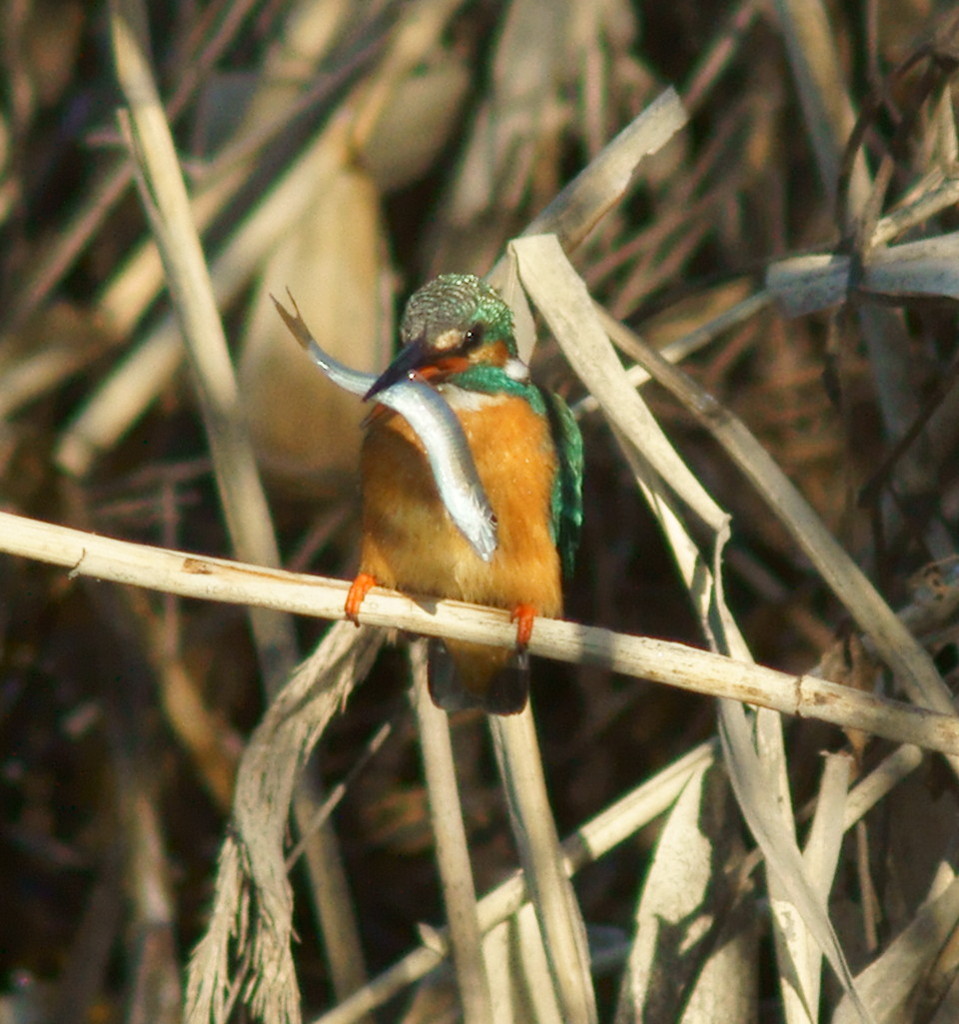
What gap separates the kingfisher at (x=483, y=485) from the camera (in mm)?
2195

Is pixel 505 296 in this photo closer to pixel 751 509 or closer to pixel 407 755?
pixel 751 509

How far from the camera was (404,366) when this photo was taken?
6.50 ft

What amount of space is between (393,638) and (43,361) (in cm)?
172

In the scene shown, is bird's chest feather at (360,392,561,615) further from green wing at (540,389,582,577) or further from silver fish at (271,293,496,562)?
silver fish at (271,293,496,562)

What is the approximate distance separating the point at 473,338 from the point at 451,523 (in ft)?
0.99

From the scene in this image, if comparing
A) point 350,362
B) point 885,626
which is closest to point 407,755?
point 350,362

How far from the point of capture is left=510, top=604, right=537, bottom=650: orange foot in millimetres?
2043

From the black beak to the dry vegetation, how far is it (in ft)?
0.60

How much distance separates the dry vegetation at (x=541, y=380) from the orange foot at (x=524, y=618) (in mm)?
144

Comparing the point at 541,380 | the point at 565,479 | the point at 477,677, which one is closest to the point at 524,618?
the point at 477,677

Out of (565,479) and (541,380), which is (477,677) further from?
(541,380)

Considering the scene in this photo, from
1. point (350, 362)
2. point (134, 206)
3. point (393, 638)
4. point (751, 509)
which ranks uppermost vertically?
point (134, 206)

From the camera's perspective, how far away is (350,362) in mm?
3592

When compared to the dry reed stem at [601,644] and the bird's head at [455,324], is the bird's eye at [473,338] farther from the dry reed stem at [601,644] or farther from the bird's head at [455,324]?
the dry reed stem at [601,644]
